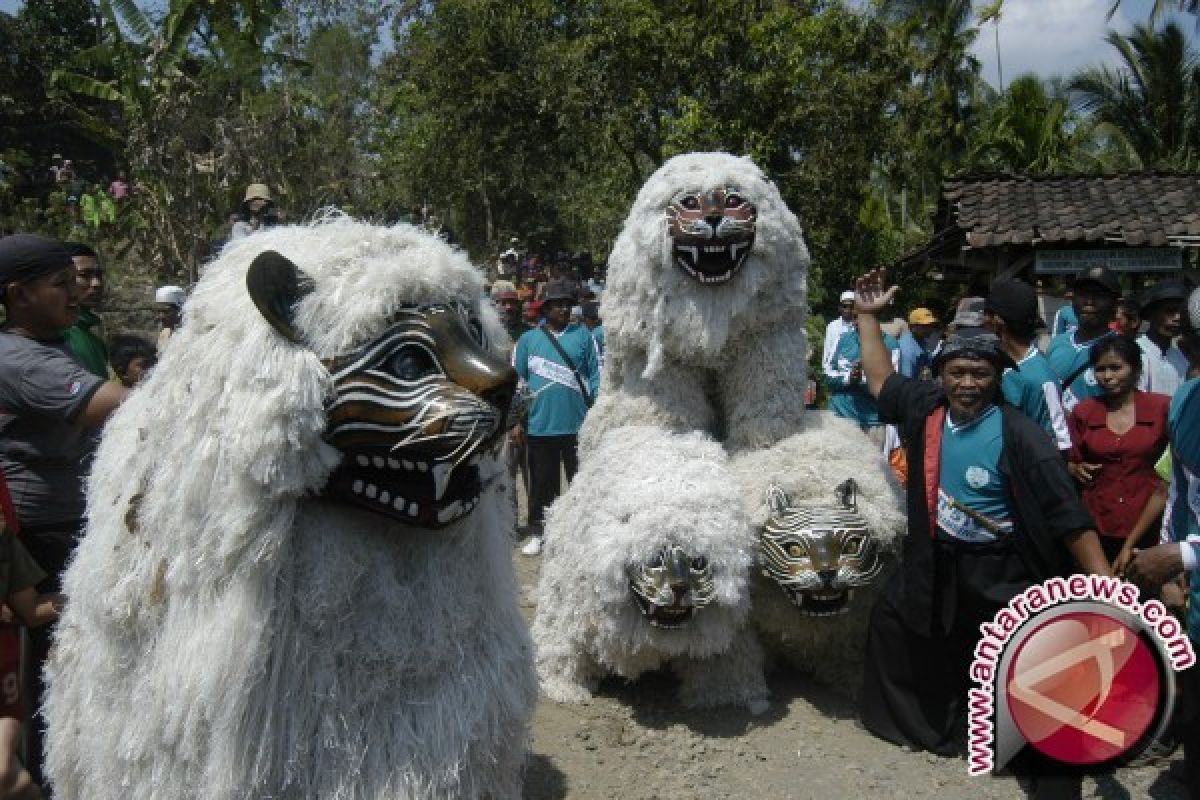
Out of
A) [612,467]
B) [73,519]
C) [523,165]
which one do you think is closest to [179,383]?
[73,519]

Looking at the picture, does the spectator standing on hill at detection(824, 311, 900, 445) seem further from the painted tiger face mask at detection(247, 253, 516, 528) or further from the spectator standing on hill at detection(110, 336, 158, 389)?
the painted tiger face mask at detection(247, 253, 516, 528)

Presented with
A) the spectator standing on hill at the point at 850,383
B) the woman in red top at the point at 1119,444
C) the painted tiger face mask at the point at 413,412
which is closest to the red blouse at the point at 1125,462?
the woman in red top at the point at 1119,444

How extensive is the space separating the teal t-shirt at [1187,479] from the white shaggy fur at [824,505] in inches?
46.2

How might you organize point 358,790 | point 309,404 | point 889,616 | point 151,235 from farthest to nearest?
point 151,235 < point 889,616 < point 358,790 < point 309,404

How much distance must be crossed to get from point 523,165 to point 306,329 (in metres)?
17.6

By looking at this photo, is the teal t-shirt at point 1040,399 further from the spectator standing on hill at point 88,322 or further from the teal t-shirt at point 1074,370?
the spectator standing on hill at point 88,322

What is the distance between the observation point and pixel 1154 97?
68.0 ft

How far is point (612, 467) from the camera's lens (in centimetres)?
412

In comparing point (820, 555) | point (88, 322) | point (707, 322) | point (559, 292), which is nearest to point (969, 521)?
point (820, 555)

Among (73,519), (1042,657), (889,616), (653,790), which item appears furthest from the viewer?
(889,616)

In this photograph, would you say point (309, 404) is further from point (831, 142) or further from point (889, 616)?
point (831, 142)

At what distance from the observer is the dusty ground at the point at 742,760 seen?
357 cm

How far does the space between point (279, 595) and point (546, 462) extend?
4.47 metres

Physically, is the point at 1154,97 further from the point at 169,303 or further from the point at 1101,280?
the point at 169,303
